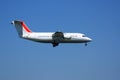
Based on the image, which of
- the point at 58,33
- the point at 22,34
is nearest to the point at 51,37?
the point at 58,33

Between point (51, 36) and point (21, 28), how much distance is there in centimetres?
1068

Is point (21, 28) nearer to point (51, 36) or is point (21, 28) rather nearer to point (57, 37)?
point (51, 36)

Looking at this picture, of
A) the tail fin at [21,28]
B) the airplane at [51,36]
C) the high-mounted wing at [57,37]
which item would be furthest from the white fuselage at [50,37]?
the tail fin at [21,28]

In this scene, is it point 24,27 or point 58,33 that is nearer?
point 58,33

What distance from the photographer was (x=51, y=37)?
4087 inches

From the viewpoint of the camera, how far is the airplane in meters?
103

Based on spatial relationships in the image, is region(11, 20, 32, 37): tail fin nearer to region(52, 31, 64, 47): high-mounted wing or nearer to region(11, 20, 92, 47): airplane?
region(11, 20, 92, 47): airplane

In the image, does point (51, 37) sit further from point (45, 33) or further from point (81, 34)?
point (81, 34)

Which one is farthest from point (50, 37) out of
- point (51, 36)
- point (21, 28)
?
point (21, 28)

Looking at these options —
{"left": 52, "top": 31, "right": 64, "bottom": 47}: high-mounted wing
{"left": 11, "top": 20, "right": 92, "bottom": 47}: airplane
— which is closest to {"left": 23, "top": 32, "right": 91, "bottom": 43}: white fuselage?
{"left": 11, "top": 20, "right": 92, "bottom": 47}: airplane

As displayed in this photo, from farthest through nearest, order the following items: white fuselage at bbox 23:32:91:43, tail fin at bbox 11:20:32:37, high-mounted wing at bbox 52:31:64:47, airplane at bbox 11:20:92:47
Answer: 1. tail fin at bbox 11:20:32:37
2. white fuselage at bbox 23:32:91:43
3. airplane at bbox 11:20:92:47
4. high-mounted wing at bbox 52:31:64:47

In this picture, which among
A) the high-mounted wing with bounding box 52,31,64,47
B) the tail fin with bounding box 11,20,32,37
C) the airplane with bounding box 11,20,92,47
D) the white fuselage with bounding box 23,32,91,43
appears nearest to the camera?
the high-mounted wing with bounding box 52,31,64,47

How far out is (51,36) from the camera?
104 metres

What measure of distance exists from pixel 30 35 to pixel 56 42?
31.7ft
